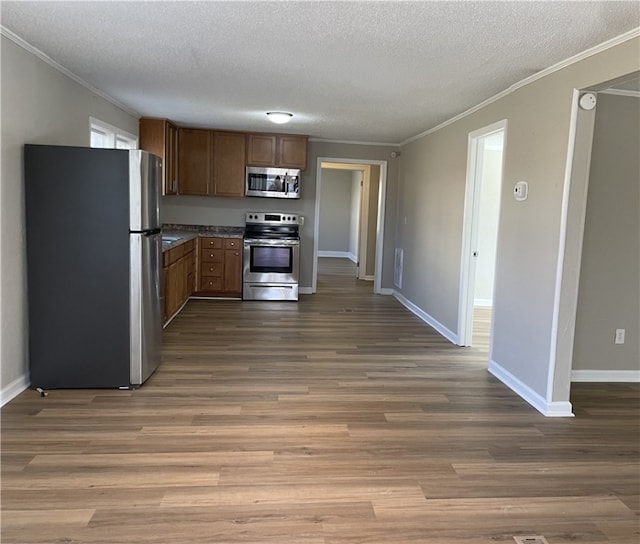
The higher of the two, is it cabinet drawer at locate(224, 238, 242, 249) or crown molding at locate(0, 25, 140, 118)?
crown molding at locate(0, 25, 140, 118)

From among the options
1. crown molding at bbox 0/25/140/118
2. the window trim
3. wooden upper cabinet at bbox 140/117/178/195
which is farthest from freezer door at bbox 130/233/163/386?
wooden upper cabinet at bbox 140/117/178/195

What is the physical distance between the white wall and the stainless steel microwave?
5079mm

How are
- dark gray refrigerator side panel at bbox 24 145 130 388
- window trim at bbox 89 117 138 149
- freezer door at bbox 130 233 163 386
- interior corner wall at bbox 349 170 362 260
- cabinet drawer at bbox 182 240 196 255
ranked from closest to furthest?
dark gray refrigerator side panel at bbox 24 145 130 388
freezer door at bbox 130 233 163 386
window trim at bbox 89 117 138 149
cabinet drawer at bbox 182 240 196 255
interior corner wall at bbox 349 170 362 260

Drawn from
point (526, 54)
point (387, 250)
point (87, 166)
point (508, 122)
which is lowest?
point (387, 250)

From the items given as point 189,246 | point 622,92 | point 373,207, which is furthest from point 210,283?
point 622,92

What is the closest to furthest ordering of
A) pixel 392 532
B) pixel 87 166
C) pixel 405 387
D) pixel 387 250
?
pixel 392 532
pixel 87 166
pixel 405 387
pixel 387 250

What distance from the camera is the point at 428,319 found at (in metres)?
5.86

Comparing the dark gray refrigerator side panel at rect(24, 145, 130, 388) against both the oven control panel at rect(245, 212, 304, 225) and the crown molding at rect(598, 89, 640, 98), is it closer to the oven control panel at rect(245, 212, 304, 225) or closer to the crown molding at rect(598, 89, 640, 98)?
the crown molding at rect(598, 89, 640, 98)

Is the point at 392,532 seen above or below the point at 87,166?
below

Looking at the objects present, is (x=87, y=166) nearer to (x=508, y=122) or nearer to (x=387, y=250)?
(x=508, y=122)

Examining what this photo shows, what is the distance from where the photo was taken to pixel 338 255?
12250mm

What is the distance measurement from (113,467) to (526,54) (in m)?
3.36

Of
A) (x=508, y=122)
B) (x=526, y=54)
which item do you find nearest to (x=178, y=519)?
(x=526, y=54)

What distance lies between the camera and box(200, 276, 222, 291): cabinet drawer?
6.69 meters
